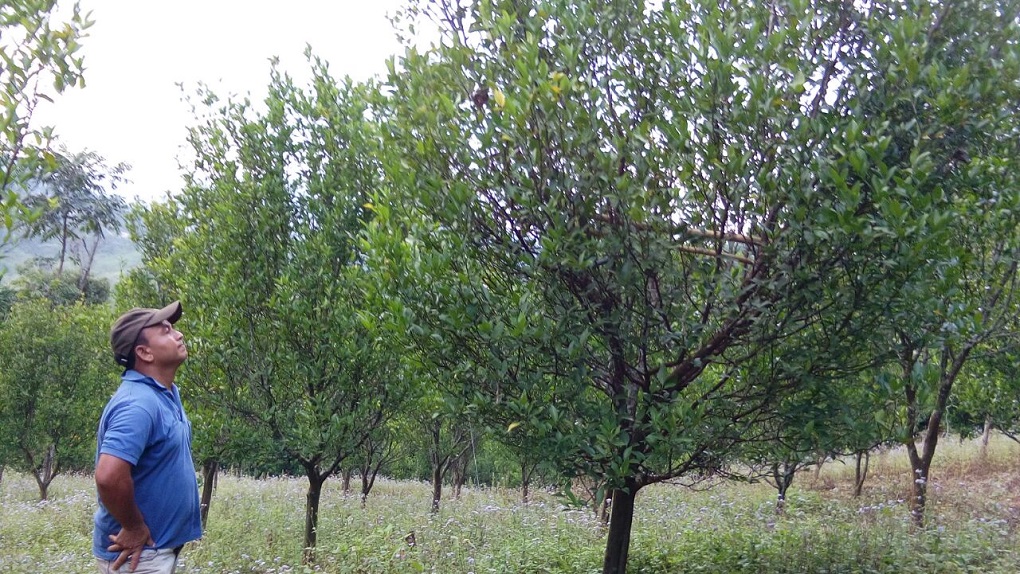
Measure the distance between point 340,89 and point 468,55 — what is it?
423cm

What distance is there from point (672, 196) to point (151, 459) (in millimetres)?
3474

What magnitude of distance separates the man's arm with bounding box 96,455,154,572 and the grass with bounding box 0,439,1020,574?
314 cm

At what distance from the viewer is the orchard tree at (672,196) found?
4.53 meters

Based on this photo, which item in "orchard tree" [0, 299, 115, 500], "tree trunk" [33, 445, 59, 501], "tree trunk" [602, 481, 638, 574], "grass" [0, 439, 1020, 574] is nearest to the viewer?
"tree trunk" [602, 481, 638, 574]

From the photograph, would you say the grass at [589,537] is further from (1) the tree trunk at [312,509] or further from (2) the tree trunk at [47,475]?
(2) the tree trunk at [47,475]

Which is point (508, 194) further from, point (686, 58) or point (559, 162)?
point (686, 58)

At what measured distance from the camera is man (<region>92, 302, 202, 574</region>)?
335 centimetres

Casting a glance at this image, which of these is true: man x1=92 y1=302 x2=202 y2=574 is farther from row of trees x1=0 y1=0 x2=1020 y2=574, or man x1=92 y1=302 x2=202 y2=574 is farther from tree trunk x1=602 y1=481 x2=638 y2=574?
tree trunk x1=602 y1=481 x2=638 y2=574

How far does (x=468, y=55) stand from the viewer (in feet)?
18.3

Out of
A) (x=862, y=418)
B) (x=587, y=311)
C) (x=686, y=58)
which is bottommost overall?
(x=862, y=418)

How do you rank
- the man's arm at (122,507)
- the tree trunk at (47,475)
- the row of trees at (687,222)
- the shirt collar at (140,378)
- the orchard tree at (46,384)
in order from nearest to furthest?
1. the man's arm at (122,507)
2. the shirt collar at (140,378)
3. the row of trees at (687,222)
4. the orchard tree at (46,384)
5. the tree trunk at (47,475)

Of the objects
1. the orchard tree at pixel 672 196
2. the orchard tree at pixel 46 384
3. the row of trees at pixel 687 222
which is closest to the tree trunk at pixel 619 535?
the row of trees at pixel 687 222

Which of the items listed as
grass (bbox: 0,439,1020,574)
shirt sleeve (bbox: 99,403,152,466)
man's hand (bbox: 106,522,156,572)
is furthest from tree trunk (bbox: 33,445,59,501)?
shirt sleeve (bbox: 99,403,152,466)

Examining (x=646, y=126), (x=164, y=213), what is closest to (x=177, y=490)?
(x=646, y=126)
